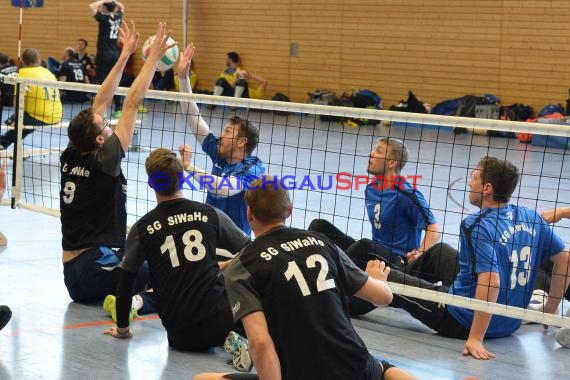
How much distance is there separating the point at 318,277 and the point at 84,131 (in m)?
2.77

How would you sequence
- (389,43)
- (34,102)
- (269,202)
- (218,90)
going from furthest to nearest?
(218,90)
(389,43)
(34,102)
(269,202)

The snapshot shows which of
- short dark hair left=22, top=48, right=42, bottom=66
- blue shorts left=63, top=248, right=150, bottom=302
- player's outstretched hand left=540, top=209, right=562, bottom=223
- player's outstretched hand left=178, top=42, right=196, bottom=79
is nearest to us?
player's outstretched hand left=540, top=209, right=562, bottom=223

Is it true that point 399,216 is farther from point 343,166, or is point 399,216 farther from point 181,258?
point 343,166

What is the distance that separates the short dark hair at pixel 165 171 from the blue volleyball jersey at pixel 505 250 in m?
1.67

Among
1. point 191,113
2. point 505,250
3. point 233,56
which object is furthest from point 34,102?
point 233,56

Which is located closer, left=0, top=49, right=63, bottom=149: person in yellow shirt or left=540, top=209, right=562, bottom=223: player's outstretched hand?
left=540, top=209, right=562, bottom=223: player's outstretched hand

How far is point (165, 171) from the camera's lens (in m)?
5.12

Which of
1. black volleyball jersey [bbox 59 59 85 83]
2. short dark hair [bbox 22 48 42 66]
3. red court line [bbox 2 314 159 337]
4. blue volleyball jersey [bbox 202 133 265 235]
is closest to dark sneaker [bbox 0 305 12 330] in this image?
red court line [bbox 2 314 159 337]

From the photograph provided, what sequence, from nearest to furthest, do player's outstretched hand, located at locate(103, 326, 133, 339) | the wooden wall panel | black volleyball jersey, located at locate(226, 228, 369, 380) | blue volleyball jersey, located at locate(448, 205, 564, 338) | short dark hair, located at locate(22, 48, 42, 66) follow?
black volleyball jersey, located at locate(226, 228, 369, 380), blue volleyball jersey, located at locate(448, 205, 564, 338), player's outstretched hand, located at locate(103, 326, 133, 339), short dark hair, located at locate(22, 48, 42, 66), the wooden wall panel

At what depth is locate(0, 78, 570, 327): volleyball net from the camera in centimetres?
580

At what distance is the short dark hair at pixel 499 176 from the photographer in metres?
5.36

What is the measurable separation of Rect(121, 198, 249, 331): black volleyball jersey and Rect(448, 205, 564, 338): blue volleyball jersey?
4.69 feet

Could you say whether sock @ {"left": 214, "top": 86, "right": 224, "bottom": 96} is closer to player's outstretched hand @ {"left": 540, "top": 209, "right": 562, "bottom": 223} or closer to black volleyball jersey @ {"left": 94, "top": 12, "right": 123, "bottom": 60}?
black volleyball jersey @ {"left": 94, "top": 12, "right": 123, "bottom": 60}

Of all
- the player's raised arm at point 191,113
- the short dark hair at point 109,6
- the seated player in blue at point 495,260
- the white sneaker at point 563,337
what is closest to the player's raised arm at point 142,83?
the player's raised arm at point 191,113
